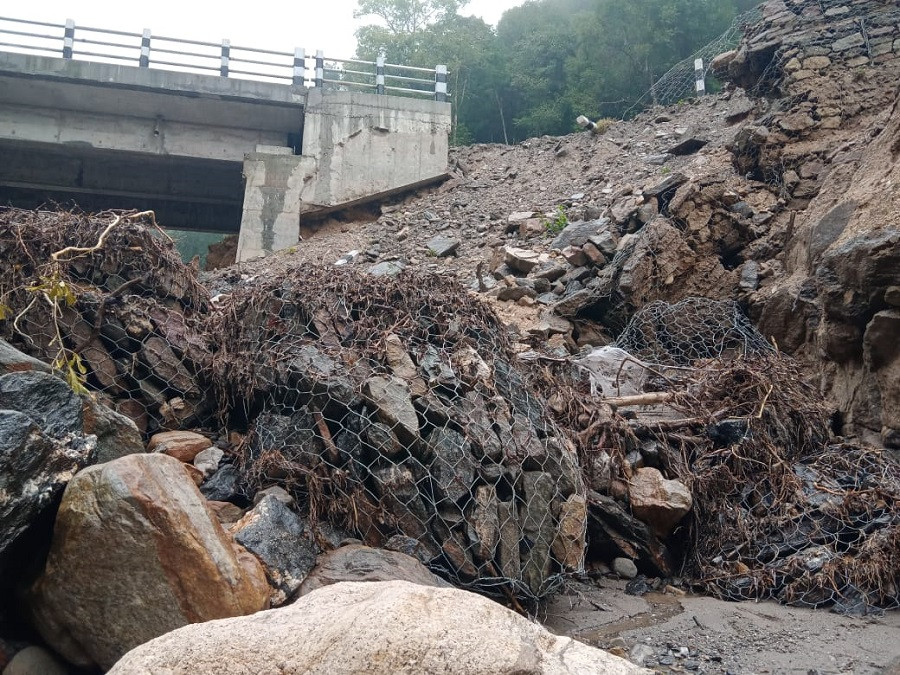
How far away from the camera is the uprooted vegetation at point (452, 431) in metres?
3.01

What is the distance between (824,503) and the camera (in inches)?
140

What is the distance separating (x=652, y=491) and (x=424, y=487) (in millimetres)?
1308

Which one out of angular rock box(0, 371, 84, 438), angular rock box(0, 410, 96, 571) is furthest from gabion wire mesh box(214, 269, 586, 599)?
angular rock box(0, 410, 96, 571)

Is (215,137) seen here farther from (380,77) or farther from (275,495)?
(275,495)

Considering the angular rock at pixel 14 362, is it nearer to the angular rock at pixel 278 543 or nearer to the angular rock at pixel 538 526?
the angular rock at pixel 278 543

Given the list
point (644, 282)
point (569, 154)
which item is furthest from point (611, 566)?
point (569, 154)

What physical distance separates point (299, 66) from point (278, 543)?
41.9ft

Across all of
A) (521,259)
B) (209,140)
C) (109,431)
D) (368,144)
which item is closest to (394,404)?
(109,431)

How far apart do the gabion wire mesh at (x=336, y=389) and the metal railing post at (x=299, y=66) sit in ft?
34.5

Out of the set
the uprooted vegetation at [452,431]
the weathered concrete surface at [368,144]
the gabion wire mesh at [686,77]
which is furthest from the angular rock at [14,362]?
the gabion wire mesh at [686,77]

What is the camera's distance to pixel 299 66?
13703 millimetres

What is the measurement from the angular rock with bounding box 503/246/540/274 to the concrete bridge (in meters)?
5.44

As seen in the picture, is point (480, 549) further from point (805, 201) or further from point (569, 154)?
point (569, 154)

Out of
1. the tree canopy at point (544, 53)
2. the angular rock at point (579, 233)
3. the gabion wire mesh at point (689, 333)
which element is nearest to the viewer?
the gabion wire mesh at point (689, 333)
